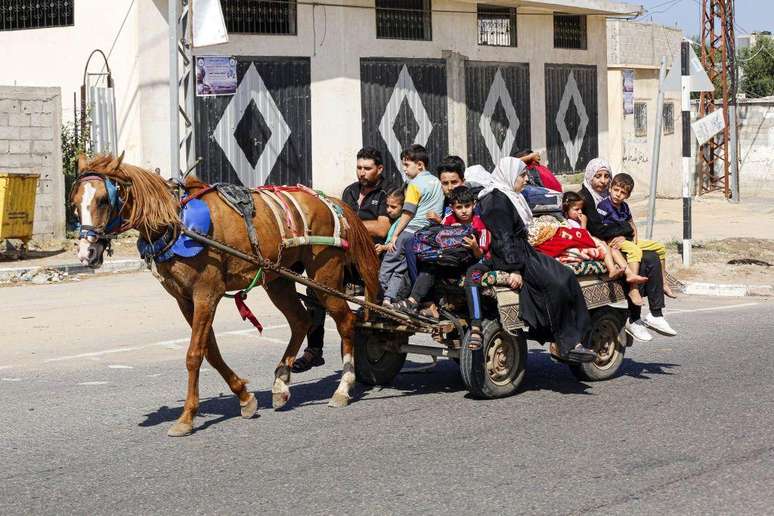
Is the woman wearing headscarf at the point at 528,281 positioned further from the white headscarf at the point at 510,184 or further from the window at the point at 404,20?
the window at the point at 404,20

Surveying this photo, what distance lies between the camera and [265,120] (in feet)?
69.6

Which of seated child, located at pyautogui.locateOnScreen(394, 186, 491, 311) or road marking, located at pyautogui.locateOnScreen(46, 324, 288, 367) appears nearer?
seated child, located at pyautogui.locateOnScreen(394, 186, 491, 311)

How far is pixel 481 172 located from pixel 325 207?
1.31 metres

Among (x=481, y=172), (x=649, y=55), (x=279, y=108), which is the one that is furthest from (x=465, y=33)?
(x=481, y=172)

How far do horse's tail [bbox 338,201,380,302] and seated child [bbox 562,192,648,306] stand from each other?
160 centimetres

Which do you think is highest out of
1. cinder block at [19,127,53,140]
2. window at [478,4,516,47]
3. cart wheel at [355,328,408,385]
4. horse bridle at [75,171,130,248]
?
window at [478,4,516,47]

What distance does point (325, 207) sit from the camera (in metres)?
8.44

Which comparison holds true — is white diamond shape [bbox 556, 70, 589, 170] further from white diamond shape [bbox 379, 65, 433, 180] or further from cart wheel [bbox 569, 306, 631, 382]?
cart wheel [bbox 569, 306, 631, 382]

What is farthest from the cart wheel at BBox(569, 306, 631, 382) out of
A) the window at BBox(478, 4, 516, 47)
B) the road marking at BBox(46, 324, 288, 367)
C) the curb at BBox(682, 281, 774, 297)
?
the window at BBox(478, 4, 516, 47)

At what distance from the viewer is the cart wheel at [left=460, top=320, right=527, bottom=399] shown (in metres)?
8.24

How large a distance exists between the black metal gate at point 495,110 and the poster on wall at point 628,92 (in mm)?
7403

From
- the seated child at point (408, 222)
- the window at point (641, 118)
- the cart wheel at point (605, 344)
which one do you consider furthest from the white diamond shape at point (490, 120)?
the seated child at point (408, 222)

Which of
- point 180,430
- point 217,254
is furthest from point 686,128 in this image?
point 180,430

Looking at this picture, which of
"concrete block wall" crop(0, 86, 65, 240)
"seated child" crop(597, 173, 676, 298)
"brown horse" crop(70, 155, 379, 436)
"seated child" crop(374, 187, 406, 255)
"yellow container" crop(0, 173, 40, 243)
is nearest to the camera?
"brown horse" crop(70, 155, 379, 436)
